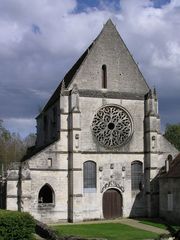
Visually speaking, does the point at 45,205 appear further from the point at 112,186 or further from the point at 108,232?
the point at 108,232

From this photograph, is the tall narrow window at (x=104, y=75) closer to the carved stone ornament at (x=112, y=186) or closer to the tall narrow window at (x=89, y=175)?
the tall narrow window at (x=89, y=175)

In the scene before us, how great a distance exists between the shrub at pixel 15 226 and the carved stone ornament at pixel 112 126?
53.2 feet

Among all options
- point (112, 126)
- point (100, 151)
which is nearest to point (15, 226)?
point (100, 151)

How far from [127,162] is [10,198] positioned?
1078 centimetres

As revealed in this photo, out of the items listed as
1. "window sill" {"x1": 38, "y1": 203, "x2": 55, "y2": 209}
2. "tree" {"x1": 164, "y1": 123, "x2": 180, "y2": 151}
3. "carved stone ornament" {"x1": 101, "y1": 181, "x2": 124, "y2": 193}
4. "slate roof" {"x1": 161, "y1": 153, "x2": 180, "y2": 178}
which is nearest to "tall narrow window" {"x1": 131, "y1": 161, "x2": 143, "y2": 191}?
"carved stone ornament" {"x1": 101, "y1": 181, "x2": 124, "y2": 193}

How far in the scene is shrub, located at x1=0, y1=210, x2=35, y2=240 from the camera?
2011 cm

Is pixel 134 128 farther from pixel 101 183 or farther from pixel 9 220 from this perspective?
pixel 9 220

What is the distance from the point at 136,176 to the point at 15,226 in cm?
1832

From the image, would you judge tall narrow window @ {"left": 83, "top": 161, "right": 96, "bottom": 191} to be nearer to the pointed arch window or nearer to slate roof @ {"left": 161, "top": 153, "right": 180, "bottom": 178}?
the pointed arch window

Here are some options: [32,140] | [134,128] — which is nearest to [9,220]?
[134,128]

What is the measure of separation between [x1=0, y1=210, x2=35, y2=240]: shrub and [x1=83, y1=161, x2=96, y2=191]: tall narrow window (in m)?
14.6

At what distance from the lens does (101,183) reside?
35469 millimetres

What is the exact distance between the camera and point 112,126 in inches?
1454

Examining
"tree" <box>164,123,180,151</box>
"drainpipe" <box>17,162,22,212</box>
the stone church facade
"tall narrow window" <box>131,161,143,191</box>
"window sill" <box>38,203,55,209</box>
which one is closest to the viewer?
"drainpipe" <box>17,162,22,212</box>
